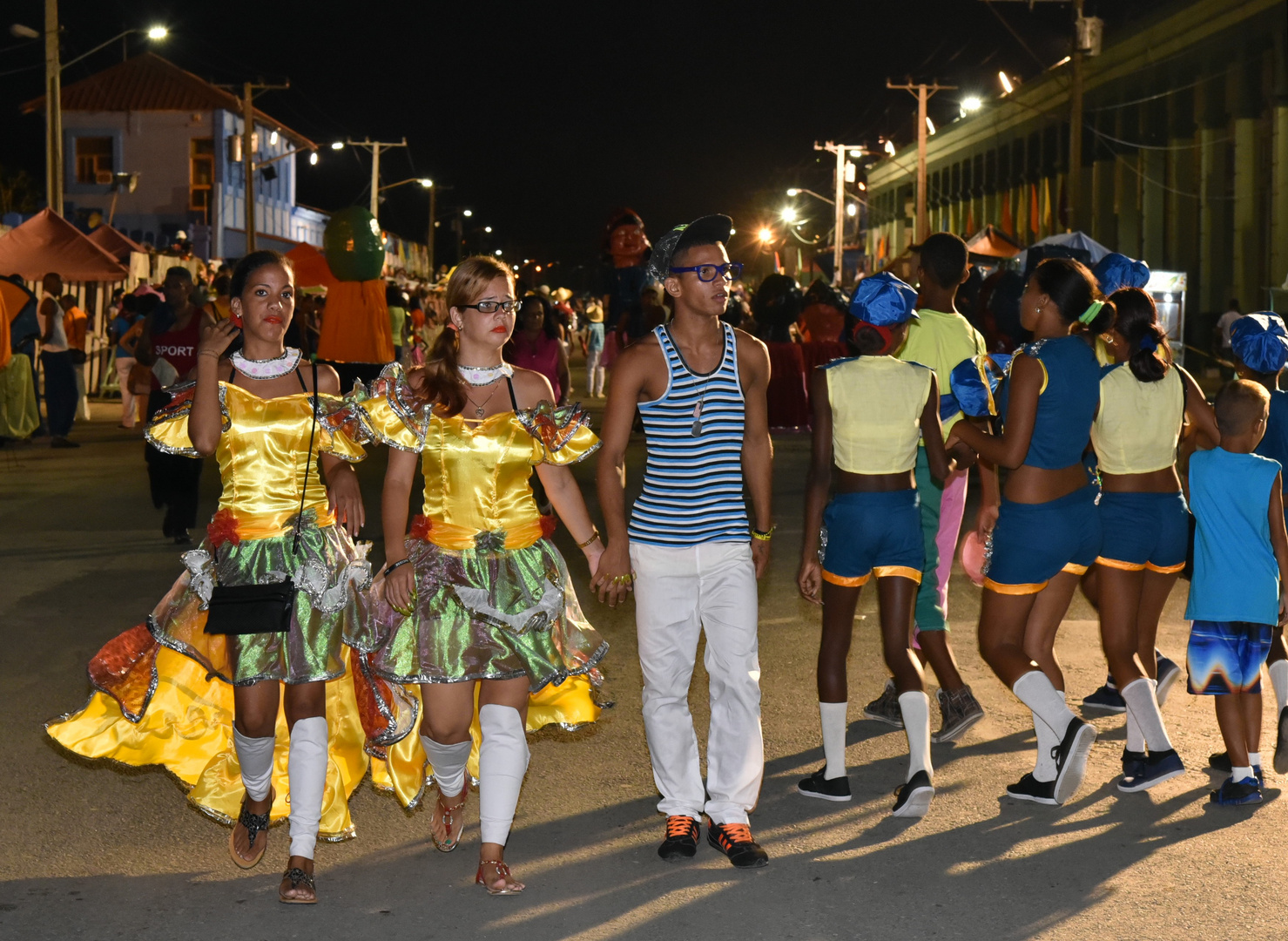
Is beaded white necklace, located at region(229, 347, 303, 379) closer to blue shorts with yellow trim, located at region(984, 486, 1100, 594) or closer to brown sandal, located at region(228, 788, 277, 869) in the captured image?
brown sandal, located at region(228, 788, 277, 869)

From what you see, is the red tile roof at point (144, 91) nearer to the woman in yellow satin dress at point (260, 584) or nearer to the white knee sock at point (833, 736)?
the woman in yellow satin dress at point (260, 584)

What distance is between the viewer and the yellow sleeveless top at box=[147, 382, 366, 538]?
4.63 m

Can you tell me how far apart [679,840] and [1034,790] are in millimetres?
Answer: 1430

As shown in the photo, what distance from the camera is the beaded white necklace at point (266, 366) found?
4.67m

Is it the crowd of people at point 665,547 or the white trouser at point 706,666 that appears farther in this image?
the white trouser at point 706,666

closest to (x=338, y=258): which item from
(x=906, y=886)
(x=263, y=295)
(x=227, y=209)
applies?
(x=263, y=295)

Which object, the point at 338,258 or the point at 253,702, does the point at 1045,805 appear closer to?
the point at 253,702

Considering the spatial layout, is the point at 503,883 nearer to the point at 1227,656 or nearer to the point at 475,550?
the point at 475,550

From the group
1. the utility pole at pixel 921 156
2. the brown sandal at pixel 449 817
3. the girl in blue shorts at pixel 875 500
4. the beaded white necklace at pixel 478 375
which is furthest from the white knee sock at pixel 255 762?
the utility pole at pixel 921 156

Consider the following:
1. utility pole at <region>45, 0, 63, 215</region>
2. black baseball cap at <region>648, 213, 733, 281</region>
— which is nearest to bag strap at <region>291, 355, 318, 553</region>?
black baseball cap at <region>648, 213, 733, 281</region>

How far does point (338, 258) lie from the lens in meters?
13.8

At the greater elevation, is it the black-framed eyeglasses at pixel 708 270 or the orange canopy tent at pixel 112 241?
the orange canopy tent at pixel 112 241

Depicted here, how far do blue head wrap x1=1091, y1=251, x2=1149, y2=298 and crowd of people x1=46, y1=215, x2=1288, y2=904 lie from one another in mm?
643

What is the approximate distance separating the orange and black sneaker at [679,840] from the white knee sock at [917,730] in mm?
876
